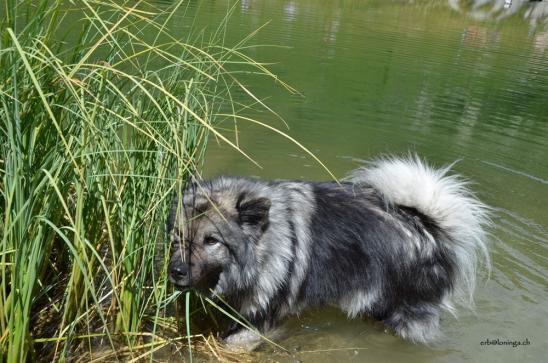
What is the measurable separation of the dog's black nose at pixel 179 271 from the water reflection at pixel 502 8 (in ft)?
104

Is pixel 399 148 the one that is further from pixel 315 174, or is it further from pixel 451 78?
pixel 451 78

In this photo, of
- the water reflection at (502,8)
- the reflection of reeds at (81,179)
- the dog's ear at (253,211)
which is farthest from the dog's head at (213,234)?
the water reflection at (502,8)

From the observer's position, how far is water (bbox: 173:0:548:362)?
3794 mm

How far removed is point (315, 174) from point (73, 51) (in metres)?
4.02

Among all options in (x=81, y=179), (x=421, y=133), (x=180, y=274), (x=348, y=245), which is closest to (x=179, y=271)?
(x=180, y=274)

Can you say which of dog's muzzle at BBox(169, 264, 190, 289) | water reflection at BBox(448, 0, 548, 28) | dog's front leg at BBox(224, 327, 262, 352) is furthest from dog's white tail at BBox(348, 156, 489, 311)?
water reflection at BBox(448, 0, 548, 28)

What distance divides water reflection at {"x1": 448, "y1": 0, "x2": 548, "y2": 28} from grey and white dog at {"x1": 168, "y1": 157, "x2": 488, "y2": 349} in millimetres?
30125

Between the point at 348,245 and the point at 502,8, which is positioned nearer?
the point at 348,245

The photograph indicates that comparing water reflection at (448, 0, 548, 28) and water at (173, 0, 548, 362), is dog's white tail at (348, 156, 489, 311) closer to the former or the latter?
water at (173, 0, 548, 362)

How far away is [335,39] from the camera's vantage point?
15.9 meters

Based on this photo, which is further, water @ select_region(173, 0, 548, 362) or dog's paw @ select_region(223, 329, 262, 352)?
water @ select_region(173, 0, 548, 362)

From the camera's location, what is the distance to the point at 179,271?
2713 mm

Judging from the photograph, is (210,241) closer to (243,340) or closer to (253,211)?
(253,211)

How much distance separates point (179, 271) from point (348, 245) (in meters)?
1.23
